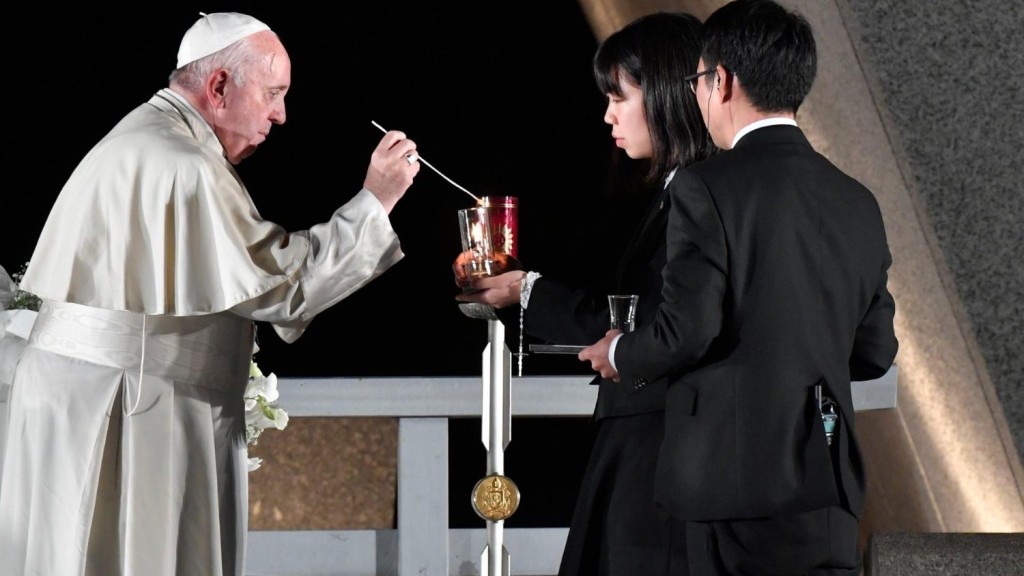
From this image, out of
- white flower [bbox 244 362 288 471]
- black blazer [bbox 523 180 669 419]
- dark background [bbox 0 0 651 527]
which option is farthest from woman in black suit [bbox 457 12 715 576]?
dark background [bbox 0 0 651 527]

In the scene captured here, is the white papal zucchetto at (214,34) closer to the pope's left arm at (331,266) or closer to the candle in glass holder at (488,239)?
the pope's left arm at (331,266)

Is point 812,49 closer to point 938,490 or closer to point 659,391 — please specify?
point 659,391

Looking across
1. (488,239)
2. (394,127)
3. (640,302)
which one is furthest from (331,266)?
(394,127)

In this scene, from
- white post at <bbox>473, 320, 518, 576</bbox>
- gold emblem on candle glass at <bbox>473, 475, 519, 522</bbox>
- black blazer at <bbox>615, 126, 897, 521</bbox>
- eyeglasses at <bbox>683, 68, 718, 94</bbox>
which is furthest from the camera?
gold emblem on candle glass at <bbox>473, 475, 519, 522</bbox>

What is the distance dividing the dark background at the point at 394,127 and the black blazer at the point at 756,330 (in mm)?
2557

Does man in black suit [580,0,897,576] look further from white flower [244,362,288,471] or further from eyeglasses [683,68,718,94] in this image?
white flower [244,362,288,471]

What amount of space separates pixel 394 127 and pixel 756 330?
9.25ft

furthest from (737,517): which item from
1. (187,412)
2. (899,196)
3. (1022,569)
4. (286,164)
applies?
(286,164)

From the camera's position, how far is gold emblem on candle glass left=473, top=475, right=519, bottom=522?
2.97 meters

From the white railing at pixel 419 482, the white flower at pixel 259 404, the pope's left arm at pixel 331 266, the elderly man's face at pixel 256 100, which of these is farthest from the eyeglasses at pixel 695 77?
the white railing at pixel 419 482

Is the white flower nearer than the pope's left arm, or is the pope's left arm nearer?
the pope's left arm

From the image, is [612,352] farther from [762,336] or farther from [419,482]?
[419,482]

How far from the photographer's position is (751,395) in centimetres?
185

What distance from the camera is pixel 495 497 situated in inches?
117
